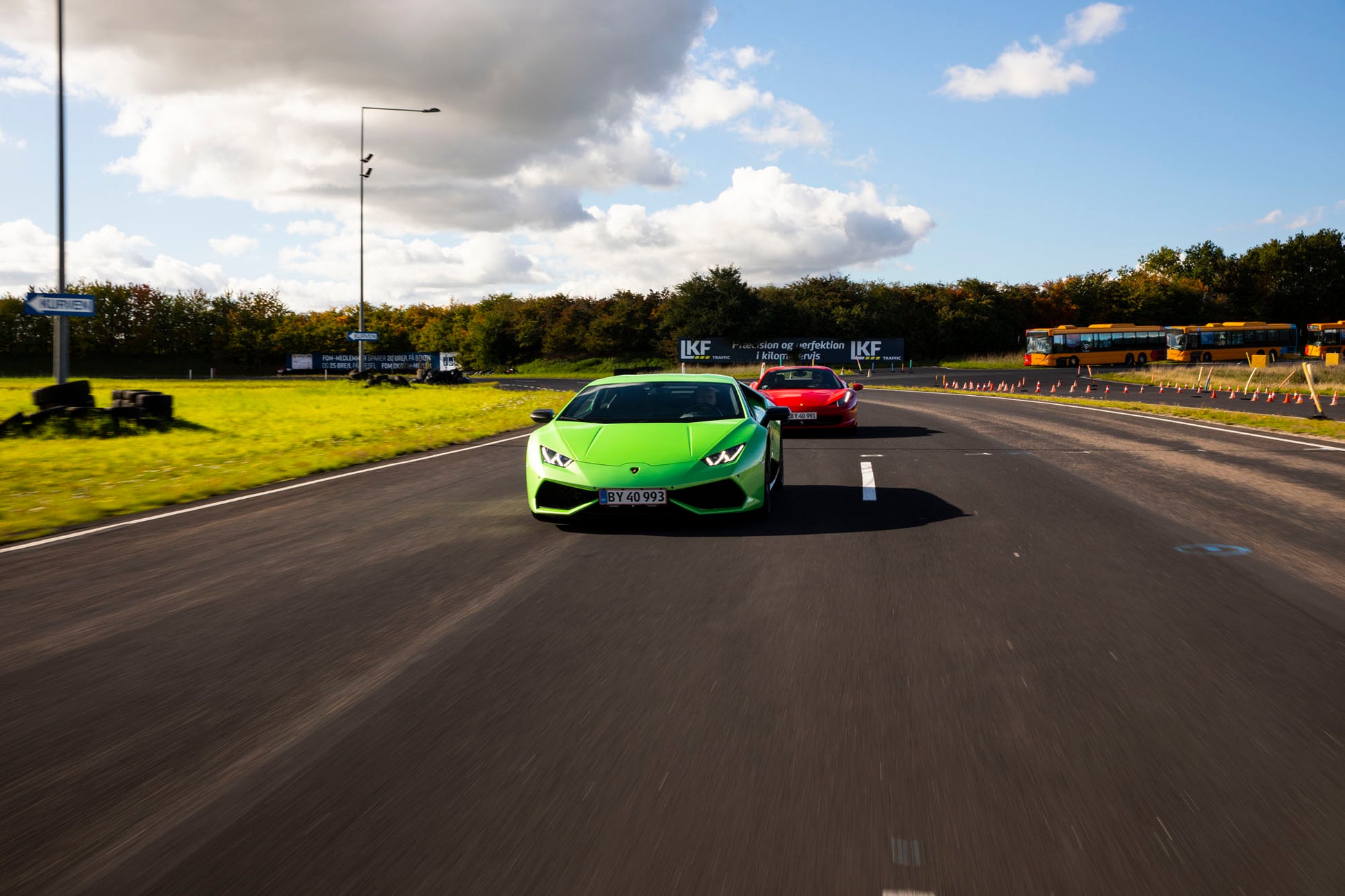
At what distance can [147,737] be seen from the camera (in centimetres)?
327

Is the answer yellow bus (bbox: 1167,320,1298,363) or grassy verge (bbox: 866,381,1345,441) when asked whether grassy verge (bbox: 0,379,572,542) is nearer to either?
grassy verge (bbox: 866,381,1345,441)

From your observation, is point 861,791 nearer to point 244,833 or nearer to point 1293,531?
point 244,833

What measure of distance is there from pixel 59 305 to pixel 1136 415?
2238cm

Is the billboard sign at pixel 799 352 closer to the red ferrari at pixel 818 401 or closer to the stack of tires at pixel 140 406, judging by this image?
the red ferrari at pixel 818 401

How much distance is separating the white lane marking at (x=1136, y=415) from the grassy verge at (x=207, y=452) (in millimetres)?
13559

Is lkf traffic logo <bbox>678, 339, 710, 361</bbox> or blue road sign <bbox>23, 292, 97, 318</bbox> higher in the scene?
lkf traffic logo <bbox>678, 339, 710, 361</bbox>

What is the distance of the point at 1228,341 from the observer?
2635 inches

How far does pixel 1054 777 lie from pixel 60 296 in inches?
666

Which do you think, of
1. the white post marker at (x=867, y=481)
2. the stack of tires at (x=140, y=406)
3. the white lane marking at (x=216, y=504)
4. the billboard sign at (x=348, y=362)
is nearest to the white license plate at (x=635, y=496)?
the white post marker at (x=867, y=481)

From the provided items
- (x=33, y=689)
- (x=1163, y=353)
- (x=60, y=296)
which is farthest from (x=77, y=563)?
(x=1163, y=353)

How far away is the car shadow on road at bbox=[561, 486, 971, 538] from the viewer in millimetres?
7395

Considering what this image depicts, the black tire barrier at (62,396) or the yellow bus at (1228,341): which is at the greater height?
the yellow bus at (1228,341)

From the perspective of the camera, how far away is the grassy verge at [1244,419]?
1728 cm

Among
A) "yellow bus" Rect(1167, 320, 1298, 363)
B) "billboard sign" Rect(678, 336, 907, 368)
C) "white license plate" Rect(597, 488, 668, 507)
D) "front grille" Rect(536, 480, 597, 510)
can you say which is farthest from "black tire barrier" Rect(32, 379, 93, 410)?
"yellow bus" Rect(1167, 320, 1298, 363)
